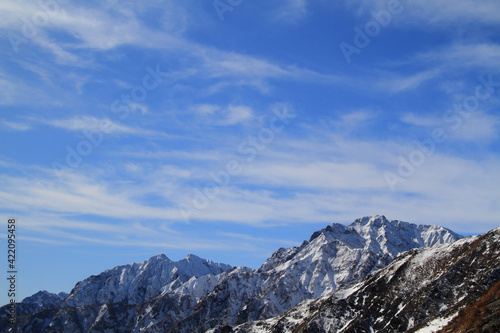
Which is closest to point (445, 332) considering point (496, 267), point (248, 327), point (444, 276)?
point (496, 267)

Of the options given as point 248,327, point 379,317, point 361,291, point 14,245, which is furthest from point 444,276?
point 14,245

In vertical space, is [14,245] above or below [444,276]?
above

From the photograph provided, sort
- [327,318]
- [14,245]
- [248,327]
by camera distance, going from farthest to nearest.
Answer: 1. [248,327]
2. [327,318]
3. [14,245]

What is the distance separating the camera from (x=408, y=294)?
150m

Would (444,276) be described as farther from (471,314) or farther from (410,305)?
(471,314)

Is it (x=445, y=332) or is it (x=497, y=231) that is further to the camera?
(x=497, y=231)

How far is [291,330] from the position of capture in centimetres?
17250

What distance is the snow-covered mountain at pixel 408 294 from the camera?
431 ft

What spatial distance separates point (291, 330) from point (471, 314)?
108449mm

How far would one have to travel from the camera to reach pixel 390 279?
166 meters

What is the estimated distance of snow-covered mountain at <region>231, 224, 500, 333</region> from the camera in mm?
131500

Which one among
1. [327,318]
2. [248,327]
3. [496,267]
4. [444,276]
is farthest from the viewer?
[248,327]

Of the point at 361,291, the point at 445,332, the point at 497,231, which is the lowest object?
the point at 445,332

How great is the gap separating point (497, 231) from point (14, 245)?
5567 inches
